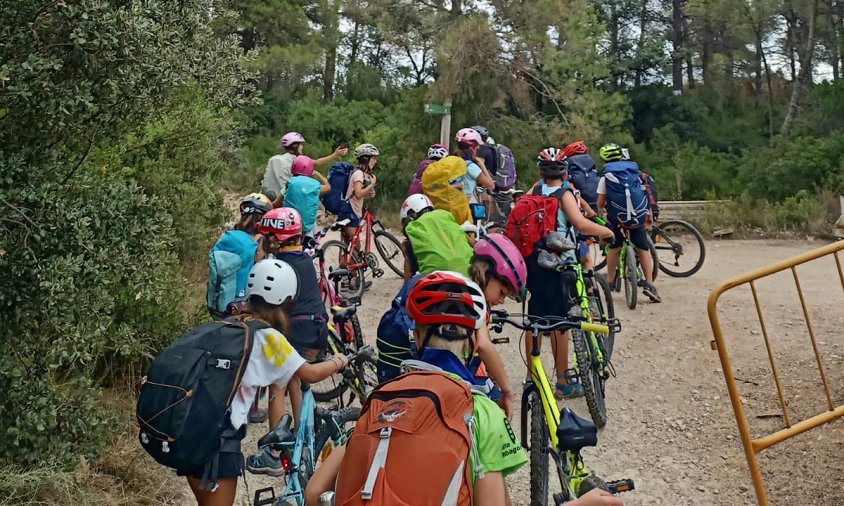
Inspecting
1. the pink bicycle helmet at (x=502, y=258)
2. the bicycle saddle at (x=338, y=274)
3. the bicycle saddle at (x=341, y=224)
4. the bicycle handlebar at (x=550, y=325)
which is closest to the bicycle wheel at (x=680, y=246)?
the bicycle saddle at (x=341, y=224)

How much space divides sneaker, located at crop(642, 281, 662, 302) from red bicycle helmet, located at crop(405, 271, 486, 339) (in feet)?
23.4

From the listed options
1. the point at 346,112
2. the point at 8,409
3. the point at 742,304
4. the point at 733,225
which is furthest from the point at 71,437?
the point at 346,112

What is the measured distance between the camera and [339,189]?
963 centimetres

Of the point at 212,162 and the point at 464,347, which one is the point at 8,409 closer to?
the point at 464,347

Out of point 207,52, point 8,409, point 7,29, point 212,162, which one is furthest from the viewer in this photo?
point 212,162

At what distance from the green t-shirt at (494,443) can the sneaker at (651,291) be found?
7.48 metres

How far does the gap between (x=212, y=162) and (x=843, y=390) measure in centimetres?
613

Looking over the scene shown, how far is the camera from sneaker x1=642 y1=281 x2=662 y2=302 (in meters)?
9.55

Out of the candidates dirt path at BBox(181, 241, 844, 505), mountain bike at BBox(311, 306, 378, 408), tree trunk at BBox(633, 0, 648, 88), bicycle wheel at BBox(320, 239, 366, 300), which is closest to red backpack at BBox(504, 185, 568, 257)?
mountain bike at BBox(311, 306, 378, 408)

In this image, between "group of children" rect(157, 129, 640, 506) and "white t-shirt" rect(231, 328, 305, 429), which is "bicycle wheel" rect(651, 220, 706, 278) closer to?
"group of children" rect(157, 129, 640, 506)

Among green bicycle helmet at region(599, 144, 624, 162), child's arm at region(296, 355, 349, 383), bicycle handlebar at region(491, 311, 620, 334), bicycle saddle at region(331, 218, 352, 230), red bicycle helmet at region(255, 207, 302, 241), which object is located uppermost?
green bicycle helmet at region(599, 144, 624, 162)

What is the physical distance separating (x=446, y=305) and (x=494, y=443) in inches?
23.3

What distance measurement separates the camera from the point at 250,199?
6.16 m

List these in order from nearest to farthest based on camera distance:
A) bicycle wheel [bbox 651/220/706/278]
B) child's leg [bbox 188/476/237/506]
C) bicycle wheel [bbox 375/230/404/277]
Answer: child's leg [bbox 188/476/237/506]
bicycle wheel [bbox 651/220/706/278]
bicycle wheel [bbox 375/230/404/277]
